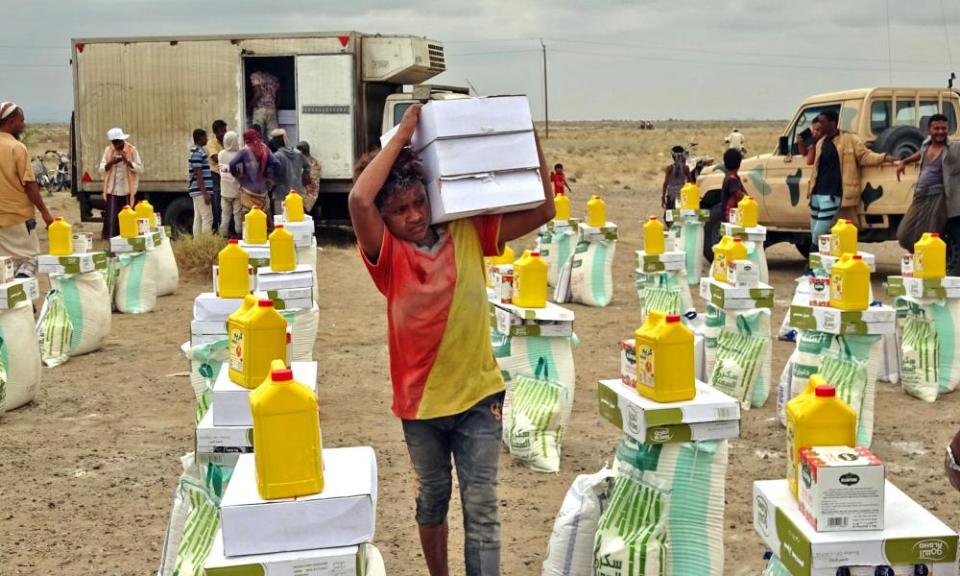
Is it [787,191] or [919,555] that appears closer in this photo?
[919,555]

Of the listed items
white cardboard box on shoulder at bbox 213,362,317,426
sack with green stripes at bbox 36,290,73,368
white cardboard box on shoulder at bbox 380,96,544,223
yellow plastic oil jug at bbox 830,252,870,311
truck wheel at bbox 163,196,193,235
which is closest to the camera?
white cardboard box on shoulder at bbox 380,96,544,223

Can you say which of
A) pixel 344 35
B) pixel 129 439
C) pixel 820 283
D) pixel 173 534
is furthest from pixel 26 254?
pixel 344 35

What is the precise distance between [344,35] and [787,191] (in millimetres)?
6364

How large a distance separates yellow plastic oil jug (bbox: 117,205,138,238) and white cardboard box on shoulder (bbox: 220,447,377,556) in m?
8.27

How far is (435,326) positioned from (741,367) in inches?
152

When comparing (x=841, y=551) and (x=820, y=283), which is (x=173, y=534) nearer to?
(x=841, y=551)

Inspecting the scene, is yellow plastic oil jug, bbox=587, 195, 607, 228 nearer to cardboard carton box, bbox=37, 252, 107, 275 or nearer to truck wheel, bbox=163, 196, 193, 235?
cardboard carton box, bbox=37, 252, 107, 275

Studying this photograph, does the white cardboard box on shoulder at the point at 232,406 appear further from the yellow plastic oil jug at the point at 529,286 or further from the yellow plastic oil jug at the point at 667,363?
the yellow plastic oil jug at the point at 529,286

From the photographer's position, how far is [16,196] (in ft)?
27.4

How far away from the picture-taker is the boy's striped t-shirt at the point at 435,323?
11.9 feet

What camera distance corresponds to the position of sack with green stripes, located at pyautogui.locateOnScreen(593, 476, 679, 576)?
382 centimetres

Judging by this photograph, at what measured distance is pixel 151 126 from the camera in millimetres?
16375

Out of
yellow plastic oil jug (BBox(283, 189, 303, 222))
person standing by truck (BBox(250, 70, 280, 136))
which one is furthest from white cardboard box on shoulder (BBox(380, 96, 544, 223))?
person standing by truck (BBox(250, 70, 280, 136))

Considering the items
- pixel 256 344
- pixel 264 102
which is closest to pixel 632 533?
pixel 256 344
